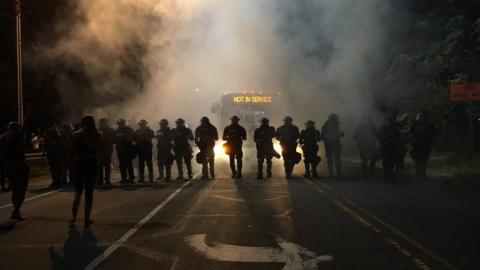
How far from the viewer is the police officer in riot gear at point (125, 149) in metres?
16.3

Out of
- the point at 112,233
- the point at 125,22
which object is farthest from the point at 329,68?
the point at 112,233

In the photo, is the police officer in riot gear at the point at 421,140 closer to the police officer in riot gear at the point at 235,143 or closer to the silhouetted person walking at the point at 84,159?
the police officer in riot gear at the point at 235,143

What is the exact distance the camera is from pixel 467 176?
16.8 m

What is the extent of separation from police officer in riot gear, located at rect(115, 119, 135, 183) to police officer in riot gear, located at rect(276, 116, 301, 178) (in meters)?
3.78

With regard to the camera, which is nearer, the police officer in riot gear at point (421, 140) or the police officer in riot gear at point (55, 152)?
the police officer in riot gear at point (55, 152)

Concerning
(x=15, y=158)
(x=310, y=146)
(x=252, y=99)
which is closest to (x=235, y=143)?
(x=310, y=146)

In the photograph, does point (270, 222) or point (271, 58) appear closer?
point (270, 222)

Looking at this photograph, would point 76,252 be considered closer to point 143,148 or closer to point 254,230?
point 254,230

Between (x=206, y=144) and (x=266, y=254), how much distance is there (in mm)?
10070

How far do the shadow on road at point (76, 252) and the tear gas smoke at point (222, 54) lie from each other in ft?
39.5

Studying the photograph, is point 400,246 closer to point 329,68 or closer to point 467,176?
point 467,176

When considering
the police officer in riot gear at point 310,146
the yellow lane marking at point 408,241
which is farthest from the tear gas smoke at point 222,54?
the yellow lane marking at point 408,241

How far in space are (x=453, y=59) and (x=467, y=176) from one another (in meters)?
3.01

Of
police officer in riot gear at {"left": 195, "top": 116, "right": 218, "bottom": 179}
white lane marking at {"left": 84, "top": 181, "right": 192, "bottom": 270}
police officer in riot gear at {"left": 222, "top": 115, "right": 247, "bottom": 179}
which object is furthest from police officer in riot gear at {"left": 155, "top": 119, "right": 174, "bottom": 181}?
white lane marking at {"left": 84, "top": 181, "right": 192, "bottom": 270}
